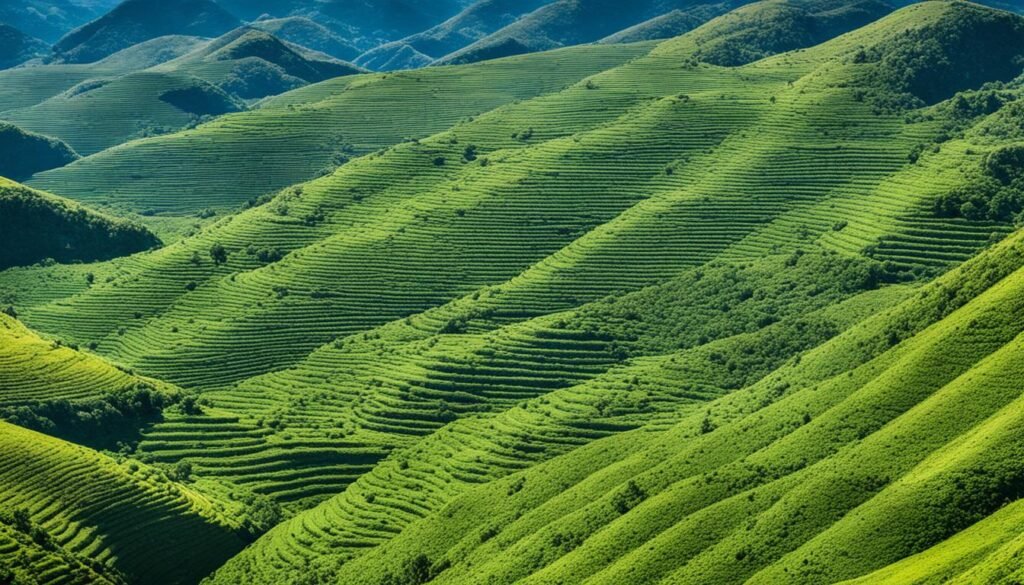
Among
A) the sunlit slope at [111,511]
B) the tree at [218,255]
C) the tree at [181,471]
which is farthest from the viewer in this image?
the tree at [218,255]

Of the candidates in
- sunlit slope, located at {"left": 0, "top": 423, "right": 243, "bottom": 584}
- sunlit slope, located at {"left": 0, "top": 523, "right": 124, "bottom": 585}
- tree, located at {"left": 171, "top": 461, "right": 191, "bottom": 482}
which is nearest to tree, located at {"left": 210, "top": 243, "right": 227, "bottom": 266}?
tree, located at {"left": 171, "top": 461, "right": 191, "bottom": 482}

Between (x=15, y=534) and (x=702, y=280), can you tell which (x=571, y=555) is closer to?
(x=15, y=534)

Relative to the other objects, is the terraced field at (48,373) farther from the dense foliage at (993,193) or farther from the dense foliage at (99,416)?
the dense foliage at (993,193)

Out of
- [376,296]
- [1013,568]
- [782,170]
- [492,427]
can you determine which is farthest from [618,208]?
[1013,568]

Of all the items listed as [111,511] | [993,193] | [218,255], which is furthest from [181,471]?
[993,193]

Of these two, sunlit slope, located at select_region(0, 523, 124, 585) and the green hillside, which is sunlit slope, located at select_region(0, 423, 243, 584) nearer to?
the green hillside

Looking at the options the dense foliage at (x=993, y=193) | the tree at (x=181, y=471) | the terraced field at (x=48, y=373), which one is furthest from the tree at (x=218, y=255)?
the dense foliage at (x=993, y=193)
